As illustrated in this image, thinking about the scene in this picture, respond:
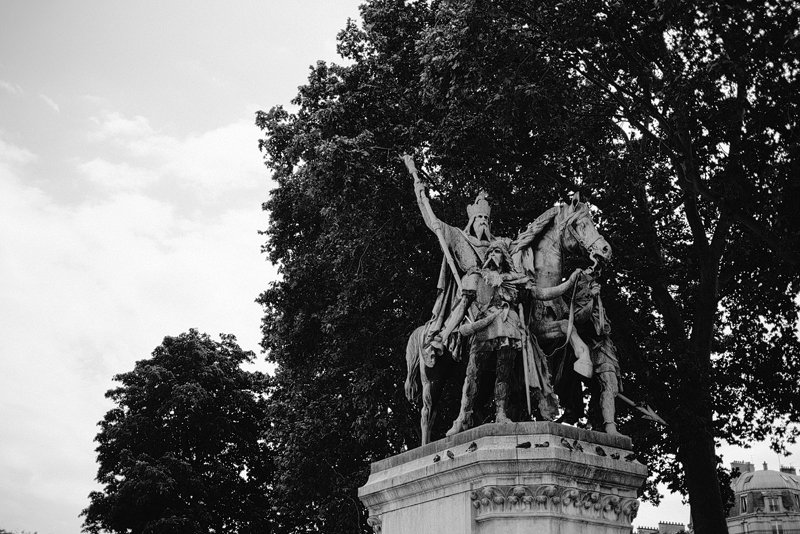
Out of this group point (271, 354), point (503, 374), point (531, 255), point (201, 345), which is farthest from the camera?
point (201, 345)

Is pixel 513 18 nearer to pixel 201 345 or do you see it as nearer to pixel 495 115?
pixel 495 115

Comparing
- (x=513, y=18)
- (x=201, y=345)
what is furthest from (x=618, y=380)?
(x=201, y=345)

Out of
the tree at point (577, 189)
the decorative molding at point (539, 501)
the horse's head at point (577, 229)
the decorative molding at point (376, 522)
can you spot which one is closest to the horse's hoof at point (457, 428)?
the decorative molding at point (539, 501)

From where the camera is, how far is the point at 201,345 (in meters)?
39.2

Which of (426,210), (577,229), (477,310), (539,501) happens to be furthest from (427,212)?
(539,501)

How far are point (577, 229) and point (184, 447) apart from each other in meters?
28.4

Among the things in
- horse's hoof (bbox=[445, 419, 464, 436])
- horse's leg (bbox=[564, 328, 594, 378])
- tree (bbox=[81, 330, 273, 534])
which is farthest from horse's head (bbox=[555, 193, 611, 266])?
tree (bbox=[81, 330, 273, 534])

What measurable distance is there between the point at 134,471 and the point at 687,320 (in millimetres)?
20034

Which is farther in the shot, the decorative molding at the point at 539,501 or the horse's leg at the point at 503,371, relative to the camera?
the horse's leg at the point at 503,371

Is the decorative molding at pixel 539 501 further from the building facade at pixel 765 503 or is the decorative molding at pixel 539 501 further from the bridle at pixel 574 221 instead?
the building facade at pixel 765 503

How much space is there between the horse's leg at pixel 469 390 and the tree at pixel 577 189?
6.77 metres

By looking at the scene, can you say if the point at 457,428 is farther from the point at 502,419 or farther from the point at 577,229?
the point at 577,229

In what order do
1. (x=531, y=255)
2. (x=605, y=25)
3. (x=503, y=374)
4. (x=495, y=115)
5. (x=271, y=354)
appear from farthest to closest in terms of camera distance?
(x=271, y=354), (x=495, y=115), (x=605, y=25), (x=531, y=255), (x=503, y=374)

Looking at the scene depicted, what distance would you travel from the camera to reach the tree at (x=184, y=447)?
108 feet
